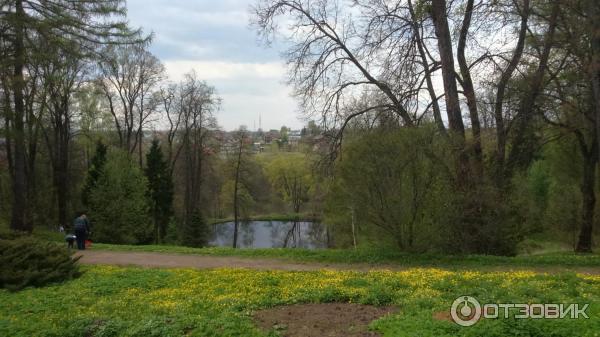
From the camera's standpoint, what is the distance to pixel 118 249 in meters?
19.4

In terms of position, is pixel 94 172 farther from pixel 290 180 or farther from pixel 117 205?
pixel 290 180

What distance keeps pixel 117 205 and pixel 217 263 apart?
14.8m

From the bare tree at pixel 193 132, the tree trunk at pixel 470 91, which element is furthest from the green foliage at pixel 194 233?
the tree trunk at pixel 470 91

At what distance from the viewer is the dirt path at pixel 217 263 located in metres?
13.2

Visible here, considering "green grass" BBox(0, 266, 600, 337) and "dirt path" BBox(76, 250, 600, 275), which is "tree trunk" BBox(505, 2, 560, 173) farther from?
"green grass" BBox(0, 266, 600, 337)

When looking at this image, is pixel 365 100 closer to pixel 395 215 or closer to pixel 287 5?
pixel 287 5

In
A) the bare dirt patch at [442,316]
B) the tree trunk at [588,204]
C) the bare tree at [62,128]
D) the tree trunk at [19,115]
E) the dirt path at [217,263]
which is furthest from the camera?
the bare tree at [62,128]

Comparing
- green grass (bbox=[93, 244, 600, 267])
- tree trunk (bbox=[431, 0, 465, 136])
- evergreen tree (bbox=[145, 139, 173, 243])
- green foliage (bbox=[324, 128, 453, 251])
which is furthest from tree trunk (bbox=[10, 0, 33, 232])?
evergreen tree (bbox=[145, 139, 173, 243])

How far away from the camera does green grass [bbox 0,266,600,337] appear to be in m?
5.85

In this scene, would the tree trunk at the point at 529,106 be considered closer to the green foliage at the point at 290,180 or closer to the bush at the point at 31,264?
the bush at the point at 31,264

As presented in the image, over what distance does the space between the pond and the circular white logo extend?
34532 millimetres

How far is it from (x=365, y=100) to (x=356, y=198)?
735cm

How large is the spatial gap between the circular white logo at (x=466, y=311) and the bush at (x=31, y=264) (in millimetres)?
9571

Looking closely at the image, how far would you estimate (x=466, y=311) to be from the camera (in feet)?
20.2
